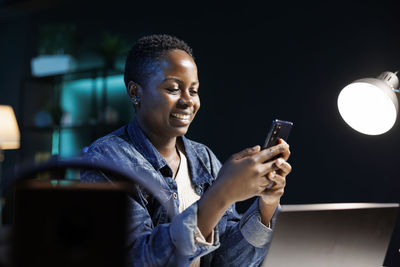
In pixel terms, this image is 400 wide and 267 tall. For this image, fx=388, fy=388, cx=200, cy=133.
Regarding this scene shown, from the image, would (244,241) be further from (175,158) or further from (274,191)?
(175,158)

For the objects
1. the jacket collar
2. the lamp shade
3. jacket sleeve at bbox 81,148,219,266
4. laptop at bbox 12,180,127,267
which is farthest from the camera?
the lamp shade

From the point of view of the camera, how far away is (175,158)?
47.2 inches

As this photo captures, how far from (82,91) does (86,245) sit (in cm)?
373

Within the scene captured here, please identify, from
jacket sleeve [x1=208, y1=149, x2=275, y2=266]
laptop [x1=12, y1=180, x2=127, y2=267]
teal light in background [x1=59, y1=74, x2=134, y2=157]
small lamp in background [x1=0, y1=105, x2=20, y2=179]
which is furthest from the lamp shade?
laptop [x1=12, y1=180, x2=127, y2=267]

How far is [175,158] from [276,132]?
44 cm

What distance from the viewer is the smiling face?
1.09m

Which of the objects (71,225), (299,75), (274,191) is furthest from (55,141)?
(71,225)

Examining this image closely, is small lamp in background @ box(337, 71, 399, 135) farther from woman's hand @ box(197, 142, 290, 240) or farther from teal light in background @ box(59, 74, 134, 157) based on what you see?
teal light in background @ box(59, 74, 134, 157)

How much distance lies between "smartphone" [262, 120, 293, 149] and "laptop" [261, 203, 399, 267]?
186 mm

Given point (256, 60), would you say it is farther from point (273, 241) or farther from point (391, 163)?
point (273, 241)

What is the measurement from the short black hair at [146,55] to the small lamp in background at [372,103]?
1.63 feet

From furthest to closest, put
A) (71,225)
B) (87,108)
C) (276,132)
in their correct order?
(87,108)
(276,132)
(71,225)

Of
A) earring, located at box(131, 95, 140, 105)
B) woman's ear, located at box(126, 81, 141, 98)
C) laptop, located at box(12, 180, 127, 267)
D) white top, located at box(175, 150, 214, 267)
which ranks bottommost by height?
white top, located at box(175, 150, 214, 267)

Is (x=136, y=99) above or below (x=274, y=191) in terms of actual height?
above
